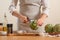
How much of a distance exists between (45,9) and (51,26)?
0.45 m

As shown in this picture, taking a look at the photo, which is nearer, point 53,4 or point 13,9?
point 13,9

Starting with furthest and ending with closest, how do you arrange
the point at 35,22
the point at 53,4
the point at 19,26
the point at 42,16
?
the point at 53,4 → the point at 19,26 → the point at 42,16 → the point at 35,22

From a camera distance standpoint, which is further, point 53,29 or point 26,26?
point 26,26

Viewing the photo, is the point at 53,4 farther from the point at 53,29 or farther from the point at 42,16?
the point at 53,29

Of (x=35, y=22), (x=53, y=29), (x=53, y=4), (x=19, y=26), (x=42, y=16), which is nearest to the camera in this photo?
(x=53, y=29)

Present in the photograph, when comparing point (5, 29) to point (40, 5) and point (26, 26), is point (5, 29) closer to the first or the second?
point (26, 26)

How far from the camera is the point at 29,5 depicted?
74.2 inches

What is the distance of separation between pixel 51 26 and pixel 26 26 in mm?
435

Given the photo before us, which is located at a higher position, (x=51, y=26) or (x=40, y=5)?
(x=40, y=5)

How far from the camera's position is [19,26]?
186cm

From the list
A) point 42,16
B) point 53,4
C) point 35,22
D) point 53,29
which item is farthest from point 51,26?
point 53,4

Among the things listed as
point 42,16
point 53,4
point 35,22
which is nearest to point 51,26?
point 35,22

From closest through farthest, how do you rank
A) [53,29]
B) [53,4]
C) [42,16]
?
[53,29], [42,16], [53,4]

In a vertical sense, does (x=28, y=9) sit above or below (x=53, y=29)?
above
